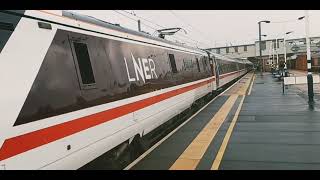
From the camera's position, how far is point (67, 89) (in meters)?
5.86

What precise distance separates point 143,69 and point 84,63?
3.36m

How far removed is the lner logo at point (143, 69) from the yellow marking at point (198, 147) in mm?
1795

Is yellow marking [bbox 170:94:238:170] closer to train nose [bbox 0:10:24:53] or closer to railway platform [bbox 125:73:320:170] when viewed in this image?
railway platform [bbox 125:73:320:170]

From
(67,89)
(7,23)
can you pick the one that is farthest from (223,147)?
(7,23)

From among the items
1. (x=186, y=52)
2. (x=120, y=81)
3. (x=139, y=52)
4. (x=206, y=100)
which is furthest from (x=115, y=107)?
(x=206, y=100)

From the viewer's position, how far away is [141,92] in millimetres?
9312

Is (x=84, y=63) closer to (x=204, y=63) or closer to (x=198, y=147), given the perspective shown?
(x=198, y=147)

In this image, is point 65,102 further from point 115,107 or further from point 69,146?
point 115,107

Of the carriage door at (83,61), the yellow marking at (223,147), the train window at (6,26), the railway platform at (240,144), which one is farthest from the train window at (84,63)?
the yellow marking at (223,147)

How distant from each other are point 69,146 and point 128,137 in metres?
2.61

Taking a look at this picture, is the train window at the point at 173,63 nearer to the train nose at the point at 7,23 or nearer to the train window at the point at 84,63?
the train window at the point at 84,63

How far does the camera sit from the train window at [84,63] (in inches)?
253

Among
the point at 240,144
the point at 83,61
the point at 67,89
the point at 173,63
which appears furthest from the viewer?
the point at 173,63

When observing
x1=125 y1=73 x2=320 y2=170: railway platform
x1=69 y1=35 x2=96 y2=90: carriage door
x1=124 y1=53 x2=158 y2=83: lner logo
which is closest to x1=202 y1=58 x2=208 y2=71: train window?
x1=125 y1=73 x2=320 y2=170: railway platform
